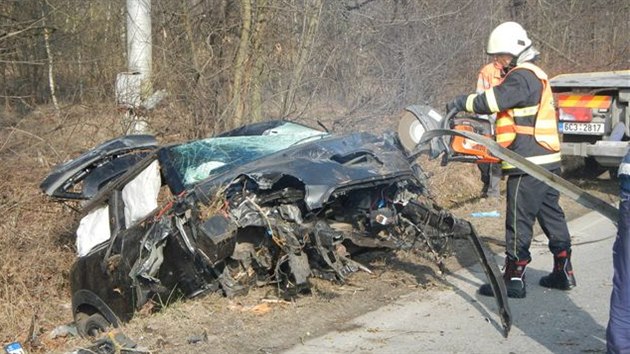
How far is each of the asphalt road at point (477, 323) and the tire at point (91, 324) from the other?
5.80ft

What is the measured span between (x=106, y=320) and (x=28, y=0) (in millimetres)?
6581

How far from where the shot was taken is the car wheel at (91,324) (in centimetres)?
584

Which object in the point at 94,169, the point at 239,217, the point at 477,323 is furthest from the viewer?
the point at 94,169

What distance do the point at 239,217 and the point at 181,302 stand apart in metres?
0.80

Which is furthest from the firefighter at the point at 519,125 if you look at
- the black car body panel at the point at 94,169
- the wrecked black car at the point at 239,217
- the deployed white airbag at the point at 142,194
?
the black car body panel at the point at 94,169

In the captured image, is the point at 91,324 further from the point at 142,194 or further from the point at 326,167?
the point at 326,167

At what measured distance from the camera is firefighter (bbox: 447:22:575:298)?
5.49m

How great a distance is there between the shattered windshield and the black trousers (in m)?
1.70

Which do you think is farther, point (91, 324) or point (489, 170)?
point (489, 170)

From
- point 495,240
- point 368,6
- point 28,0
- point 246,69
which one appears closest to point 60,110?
point 28,0

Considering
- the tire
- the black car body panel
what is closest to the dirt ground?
the tire

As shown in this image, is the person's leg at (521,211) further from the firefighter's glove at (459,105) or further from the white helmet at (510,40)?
the white helmet at (510,40)

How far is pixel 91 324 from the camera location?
598 centimetres

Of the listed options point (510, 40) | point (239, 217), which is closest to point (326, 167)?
point (239, 217)
